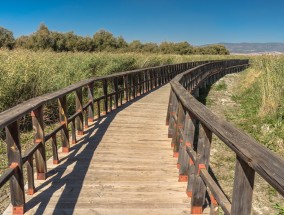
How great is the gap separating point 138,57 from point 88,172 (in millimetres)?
18532

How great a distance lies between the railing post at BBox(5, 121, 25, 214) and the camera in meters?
3.35

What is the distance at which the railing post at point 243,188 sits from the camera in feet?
7.23

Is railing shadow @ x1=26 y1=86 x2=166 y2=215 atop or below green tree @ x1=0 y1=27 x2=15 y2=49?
below

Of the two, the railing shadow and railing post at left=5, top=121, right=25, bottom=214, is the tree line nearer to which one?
the railing shadow

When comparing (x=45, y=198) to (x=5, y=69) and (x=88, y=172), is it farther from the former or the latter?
(x=5, y=69)

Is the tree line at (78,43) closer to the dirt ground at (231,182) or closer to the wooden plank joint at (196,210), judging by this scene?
the dirt ground at (231,182)

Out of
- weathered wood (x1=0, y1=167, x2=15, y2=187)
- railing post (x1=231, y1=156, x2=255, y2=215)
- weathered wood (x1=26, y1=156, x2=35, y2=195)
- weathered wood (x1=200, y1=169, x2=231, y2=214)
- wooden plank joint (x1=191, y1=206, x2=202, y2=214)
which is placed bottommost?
wooden plank joint (x1=191, y1=206, x2=202, y2=214)

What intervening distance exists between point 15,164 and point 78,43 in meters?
55.3

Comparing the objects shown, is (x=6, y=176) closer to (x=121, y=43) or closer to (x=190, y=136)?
(x=190, y=136)

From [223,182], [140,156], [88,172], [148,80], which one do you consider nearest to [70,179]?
[88,172]

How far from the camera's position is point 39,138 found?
4336mm

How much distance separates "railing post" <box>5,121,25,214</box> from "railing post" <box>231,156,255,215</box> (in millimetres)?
2327

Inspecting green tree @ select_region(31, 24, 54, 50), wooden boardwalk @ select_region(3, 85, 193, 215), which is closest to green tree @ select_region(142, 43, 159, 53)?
green tree @ select_region(31, 24, 54, 50)

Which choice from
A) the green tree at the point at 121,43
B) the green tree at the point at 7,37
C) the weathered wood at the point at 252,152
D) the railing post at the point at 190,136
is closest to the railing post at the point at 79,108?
the railing post at the point at 190,136
